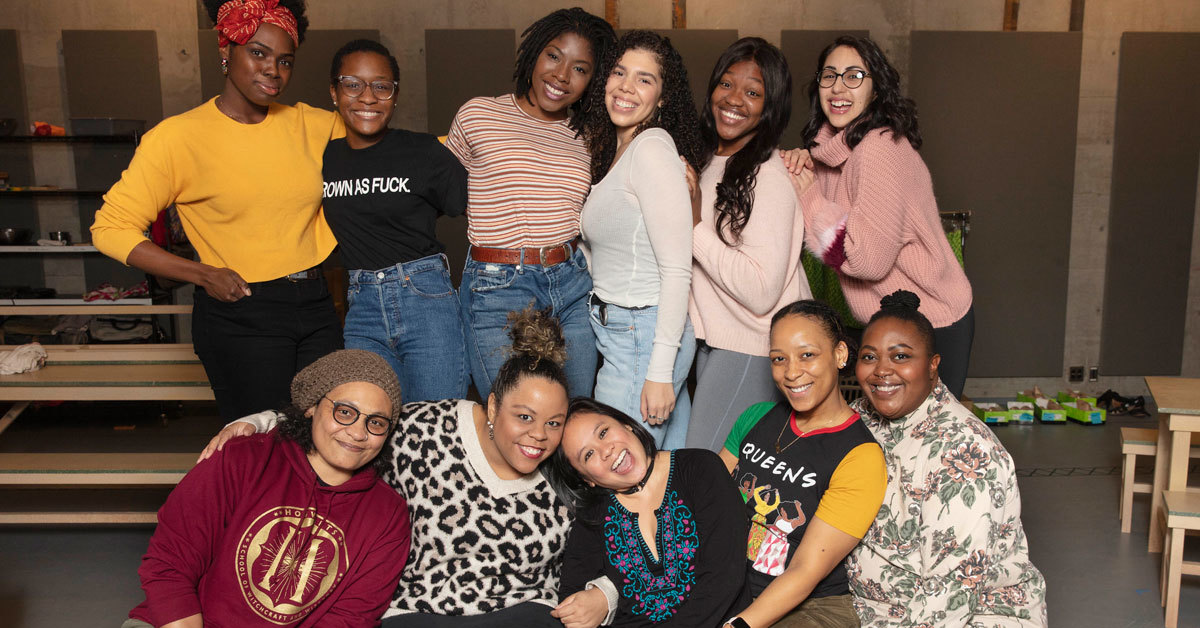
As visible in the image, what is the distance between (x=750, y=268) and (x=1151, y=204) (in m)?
6.03

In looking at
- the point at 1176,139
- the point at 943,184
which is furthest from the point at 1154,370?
the point at 943,184

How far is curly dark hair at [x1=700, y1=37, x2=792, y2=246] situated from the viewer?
96.7 inches

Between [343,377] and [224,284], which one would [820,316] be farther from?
[224,284]

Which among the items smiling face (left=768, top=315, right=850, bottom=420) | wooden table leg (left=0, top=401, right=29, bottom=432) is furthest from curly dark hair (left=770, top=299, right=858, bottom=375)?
wooden table leg (left=0, top=401, right=29, bottom=432)

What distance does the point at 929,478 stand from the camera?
2160 mm

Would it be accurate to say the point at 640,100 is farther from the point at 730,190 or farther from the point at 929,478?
the point at 929,478

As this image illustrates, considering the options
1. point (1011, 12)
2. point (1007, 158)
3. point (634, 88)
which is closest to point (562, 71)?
point (634, 88)

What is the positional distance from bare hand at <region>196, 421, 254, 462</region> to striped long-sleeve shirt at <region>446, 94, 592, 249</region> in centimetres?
86

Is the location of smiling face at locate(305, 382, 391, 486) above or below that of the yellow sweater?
below

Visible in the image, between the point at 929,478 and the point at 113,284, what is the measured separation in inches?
266

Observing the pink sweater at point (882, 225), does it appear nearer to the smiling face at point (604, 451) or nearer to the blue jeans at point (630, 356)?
the blue jeans at point (630, 356)

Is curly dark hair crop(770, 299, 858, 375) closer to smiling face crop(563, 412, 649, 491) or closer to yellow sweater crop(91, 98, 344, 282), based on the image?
smiling face crop(563, 412, 649, 491)

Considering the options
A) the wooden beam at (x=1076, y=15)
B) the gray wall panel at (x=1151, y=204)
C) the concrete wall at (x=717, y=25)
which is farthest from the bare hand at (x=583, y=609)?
the wooden beam at (x=1076, y=15)

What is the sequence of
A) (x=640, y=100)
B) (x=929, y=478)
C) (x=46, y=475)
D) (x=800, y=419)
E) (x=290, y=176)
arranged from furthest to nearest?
1. (x=46, y=475)
2. (x=290, y=176)
3. (x=640, y=100)
4. (x=800, y=419)
5. (x=929, y=478)
